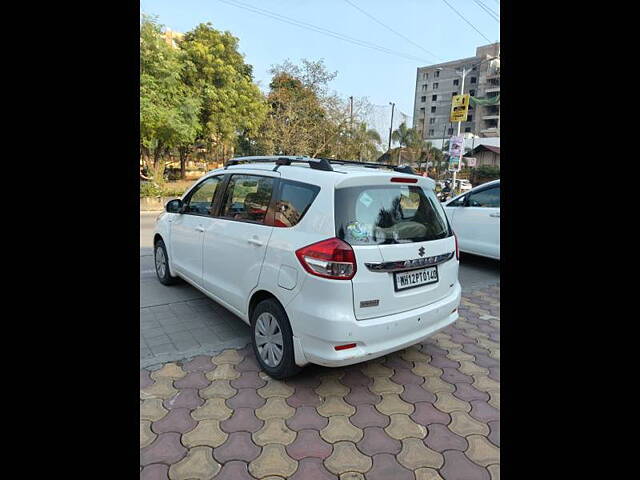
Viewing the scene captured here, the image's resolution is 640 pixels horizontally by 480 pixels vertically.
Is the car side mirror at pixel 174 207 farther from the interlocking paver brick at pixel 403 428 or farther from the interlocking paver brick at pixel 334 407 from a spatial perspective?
the interlocking paver brick at pixel 403 428

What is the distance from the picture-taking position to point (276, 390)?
273cm

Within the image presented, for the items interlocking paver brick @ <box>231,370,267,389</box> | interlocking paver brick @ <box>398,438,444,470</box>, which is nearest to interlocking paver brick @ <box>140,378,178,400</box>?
interlocking paver brick @ <box>231,370,267,389</box>

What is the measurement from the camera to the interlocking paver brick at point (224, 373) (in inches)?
114

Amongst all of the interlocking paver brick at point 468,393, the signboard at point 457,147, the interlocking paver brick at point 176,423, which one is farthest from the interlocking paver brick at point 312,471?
the signboard at point 457,147

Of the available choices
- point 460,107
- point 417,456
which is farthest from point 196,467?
point 460,107

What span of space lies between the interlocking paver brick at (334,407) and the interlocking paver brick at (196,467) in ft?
2.46

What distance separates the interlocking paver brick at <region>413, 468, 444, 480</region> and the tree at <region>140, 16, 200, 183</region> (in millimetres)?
15826

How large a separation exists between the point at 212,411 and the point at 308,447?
27.8 inches

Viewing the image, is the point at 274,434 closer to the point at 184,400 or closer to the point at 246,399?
the point at 246,399

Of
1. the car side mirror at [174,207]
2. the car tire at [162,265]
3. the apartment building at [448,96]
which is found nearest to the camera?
the car side mirror at [174,207]
